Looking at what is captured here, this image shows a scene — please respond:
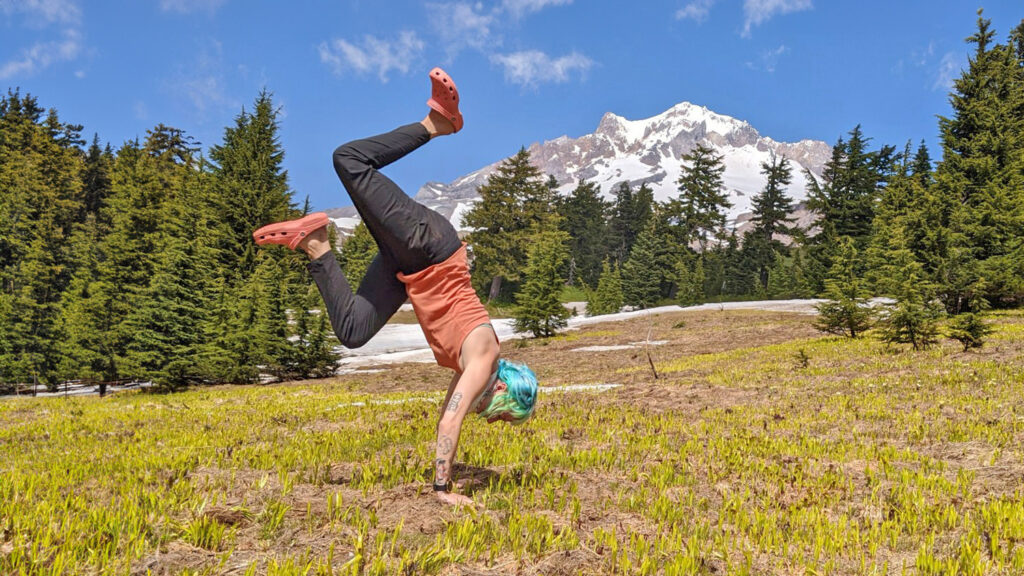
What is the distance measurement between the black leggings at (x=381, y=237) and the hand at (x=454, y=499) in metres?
1.20

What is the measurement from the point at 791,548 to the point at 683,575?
0.99 metres

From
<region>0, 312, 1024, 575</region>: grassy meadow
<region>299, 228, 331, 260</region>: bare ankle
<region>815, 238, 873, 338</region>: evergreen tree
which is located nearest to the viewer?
<region>0, 312, 1024, 575</region>: grassy meadow

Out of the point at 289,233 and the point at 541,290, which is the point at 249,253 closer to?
the point at 541,290

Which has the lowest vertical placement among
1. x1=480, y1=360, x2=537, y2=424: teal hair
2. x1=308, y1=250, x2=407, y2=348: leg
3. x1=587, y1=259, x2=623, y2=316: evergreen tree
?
x1=480, y1=360, x2=537, y2=424: teal hair

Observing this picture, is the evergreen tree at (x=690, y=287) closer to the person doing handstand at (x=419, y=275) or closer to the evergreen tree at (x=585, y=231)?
the evergreen tree at (x=585, y=231)

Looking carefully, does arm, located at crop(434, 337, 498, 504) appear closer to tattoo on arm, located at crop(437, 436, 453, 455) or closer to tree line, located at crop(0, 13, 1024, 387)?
tattoo on arm, located at crop(437, 436, 453, 455)

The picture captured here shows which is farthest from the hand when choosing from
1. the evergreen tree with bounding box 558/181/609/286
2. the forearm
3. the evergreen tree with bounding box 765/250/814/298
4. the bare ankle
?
the evergreen tree with bounding box 558/181/609/286

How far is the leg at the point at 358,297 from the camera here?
3.50 meters

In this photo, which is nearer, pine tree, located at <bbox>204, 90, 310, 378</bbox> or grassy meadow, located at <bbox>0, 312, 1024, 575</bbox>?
grassy meadow, located at <bbox>0, 312, 1024, 575</bbox>

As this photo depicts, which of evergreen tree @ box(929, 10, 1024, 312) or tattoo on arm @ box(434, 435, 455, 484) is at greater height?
evergreen tree @ box(929, 10, 1024, 312)

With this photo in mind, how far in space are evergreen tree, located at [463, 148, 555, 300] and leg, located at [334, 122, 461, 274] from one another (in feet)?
210

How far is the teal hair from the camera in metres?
3.76

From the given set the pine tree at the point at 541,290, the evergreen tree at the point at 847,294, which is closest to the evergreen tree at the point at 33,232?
the pine tree at the point at 541,290

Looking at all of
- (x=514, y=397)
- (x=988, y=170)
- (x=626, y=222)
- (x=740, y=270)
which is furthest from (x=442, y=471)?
(x=626, y=222)
